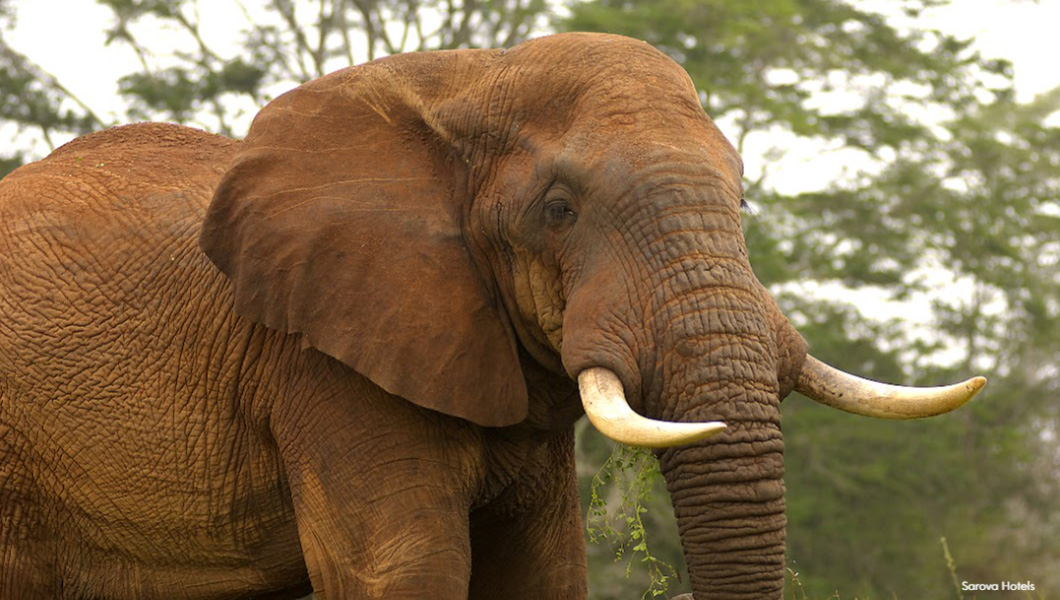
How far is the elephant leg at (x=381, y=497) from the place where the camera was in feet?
15.3

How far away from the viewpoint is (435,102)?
193 inches

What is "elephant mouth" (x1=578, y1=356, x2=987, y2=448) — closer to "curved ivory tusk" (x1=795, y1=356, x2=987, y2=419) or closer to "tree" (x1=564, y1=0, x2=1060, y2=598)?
"curved ivory tusk" (x1=795, y1=356, x2=987, y2=419)

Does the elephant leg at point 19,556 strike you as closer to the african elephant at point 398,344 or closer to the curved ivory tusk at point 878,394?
the african elephant at point 398,344

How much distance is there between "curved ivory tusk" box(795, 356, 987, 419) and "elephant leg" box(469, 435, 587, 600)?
1114 mm

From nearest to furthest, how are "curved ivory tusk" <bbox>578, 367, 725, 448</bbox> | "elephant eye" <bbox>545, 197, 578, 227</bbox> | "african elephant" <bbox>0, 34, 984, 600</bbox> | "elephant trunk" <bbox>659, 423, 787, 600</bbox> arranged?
"curved ivory tusk" <bbox>578, 367, 725, 448</bbox>, "elephant trunk" <bbox>659, 423, 787, 600</bbox>, "african elephant" <bbox>0, 34, 984, 600</bbox>, "elephant eye" <bbox>545, 197, 578, 227</bbox>

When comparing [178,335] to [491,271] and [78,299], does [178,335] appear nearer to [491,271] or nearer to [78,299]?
[78,299]

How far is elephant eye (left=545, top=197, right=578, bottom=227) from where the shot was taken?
4488 mm

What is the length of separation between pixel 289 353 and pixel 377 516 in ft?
1.90

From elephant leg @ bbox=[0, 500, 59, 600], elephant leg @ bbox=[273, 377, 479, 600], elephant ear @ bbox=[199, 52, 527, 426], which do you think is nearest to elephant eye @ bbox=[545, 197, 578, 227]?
elephant ear @ bbox=[199, 52, 527, 426]

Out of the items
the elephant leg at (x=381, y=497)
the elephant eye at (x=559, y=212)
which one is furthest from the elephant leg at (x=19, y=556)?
the elephant eye at (x=559, y=212)

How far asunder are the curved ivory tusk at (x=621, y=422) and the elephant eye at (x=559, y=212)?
1.57 ft

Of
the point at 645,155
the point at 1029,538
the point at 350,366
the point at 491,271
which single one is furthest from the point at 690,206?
the point at 1029,538

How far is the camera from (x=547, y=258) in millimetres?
4547

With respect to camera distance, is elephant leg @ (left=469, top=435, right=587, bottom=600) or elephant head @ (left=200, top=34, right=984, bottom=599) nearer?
elephant head @ (left=200, top=34, right=984, bottom=599)
